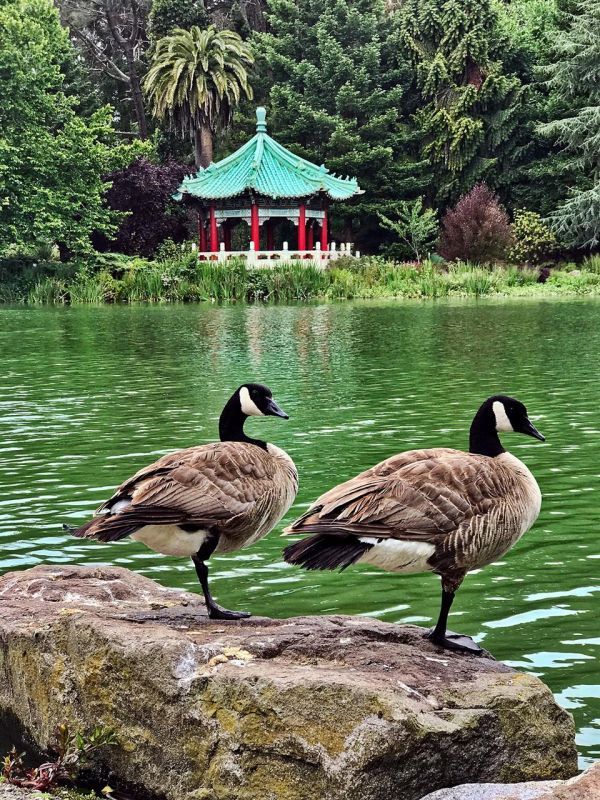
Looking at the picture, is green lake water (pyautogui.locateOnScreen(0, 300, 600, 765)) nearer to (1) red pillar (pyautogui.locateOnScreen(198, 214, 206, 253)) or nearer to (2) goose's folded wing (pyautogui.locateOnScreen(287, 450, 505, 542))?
(2) goose's folded wing (pyautogui.locateOnScreen(287, 450, 505, 542))

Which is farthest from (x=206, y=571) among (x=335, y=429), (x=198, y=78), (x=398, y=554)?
(x=198, y=78)

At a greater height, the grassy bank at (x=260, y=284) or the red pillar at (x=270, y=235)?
the red pillar at (x=270, y=235)

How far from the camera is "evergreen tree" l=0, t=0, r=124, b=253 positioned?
151 ft

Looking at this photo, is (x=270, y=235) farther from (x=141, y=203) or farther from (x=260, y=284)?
(x=260, y=284)

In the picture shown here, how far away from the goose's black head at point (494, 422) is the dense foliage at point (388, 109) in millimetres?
45321

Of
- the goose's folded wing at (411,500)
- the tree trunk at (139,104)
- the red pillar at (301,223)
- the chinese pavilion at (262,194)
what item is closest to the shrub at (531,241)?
the chinese pavilion at (262,194)

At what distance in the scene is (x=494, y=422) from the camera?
5.33m

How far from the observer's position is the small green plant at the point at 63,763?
3961 mm

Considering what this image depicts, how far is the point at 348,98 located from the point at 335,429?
48.2m

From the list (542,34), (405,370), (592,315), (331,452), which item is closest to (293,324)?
(592,315)

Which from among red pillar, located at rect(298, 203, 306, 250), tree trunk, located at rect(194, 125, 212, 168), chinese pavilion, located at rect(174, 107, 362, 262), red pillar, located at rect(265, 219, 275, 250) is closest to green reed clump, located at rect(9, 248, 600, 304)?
chinese pavilion, located at rect(174, 107, 362, 262)

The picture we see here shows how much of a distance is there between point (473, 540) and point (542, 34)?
61545 millimetres

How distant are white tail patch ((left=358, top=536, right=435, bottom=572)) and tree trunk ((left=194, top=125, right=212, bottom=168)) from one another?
57377 millimetres

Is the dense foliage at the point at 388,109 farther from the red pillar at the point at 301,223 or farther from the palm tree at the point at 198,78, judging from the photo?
the red pillar at the point at 301,223
